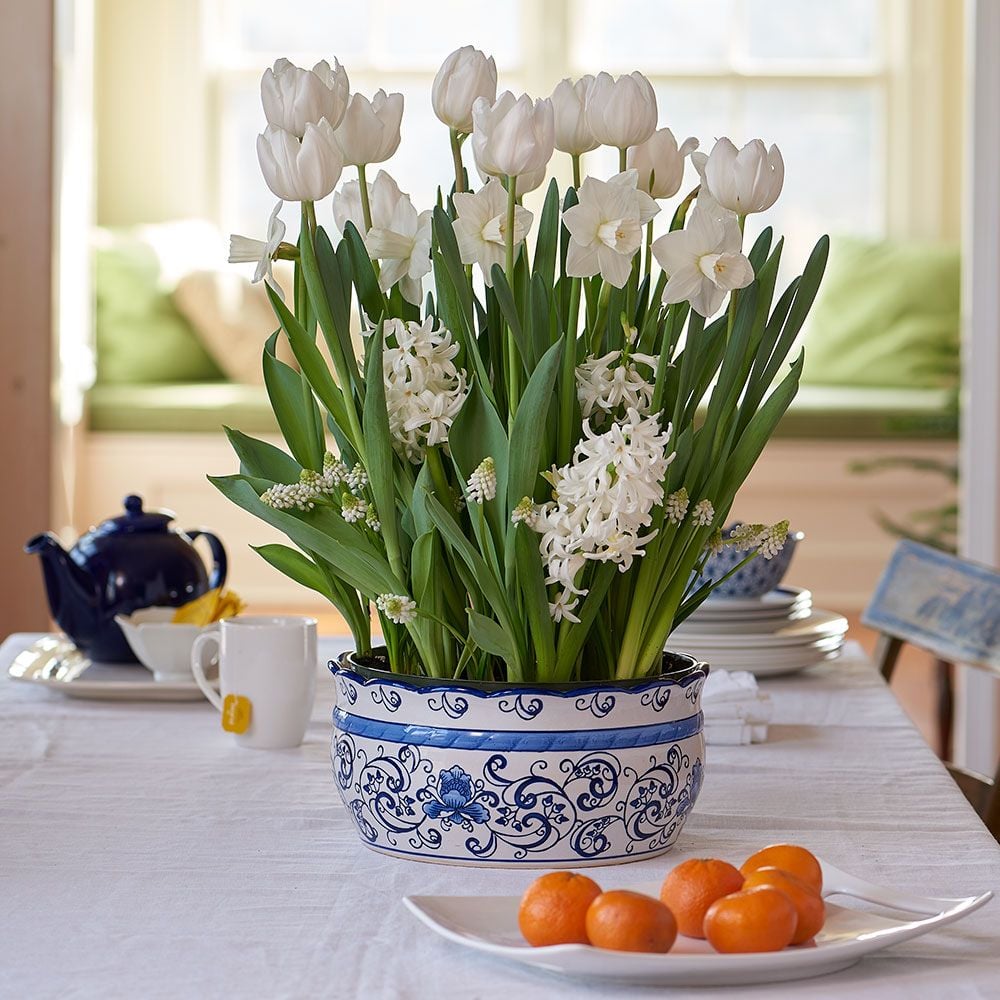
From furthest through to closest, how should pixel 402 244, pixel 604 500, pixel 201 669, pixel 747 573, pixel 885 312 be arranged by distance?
pixel 885 312 < pixel 747 573 < pixel 201 669 < pixel 402 244 < pixel 604 500

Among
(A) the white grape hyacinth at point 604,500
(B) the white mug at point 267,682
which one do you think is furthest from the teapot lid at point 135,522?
(A) the white grape hyacinth at point 604,500

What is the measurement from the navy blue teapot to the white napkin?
59 cm

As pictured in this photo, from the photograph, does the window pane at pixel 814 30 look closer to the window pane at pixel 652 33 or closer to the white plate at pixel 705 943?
the window pane at pixel 652 33

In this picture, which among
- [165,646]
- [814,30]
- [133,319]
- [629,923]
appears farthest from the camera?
[814,30]

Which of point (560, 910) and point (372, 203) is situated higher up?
point (372, 203)

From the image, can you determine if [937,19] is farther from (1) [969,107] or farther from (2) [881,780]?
(2) [881,780]

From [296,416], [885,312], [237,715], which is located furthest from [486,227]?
[885,312]

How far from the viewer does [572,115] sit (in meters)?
0.80

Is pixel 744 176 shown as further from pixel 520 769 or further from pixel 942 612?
pixel 942 612

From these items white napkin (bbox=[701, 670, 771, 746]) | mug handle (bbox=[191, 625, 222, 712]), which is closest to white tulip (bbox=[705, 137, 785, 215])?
white napkin (bbox=[701, 670, 771, 746])

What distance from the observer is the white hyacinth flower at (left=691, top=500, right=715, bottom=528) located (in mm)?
823

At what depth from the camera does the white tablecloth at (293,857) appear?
66 cm

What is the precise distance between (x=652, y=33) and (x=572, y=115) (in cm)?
496

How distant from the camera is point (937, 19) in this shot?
17.6ft
